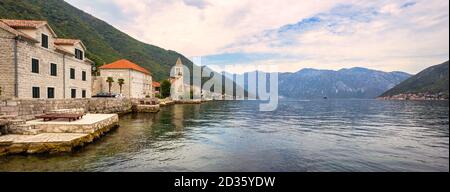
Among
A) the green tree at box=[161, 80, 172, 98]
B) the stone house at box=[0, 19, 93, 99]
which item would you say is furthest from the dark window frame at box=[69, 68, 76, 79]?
the green tree at box=[161, 80, 172, 98]

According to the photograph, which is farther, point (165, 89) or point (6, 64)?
point (165, 89)

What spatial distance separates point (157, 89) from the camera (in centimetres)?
11950

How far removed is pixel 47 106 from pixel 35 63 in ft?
33.8

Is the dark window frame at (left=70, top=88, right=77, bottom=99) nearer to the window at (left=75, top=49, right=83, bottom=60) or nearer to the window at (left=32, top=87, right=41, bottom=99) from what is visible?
the window at (left=75, top=49, right=83, bottom=60)

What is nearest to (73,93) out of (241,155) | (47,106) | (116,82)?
(47,106)

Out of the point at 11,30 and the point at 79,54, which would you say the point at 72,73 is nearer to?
the point at 79,54

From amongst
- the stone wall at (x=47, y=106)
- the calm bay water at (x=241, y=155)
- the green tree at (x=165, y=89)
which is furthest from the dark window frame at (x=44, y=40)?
the green tree at (x=165, y=89)

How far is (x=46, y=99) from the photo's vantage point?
2533 centimetres

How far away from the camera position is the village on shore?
56.8ft

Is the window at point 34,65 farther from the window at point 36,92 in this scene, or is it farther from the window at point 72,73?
the window at point 72,73

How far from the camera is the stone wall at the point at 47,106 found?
1958 centimetres

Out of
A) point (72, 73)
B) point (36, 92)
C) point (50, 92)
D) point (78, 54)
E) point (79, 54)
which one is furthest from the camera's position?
point (79, 54)
